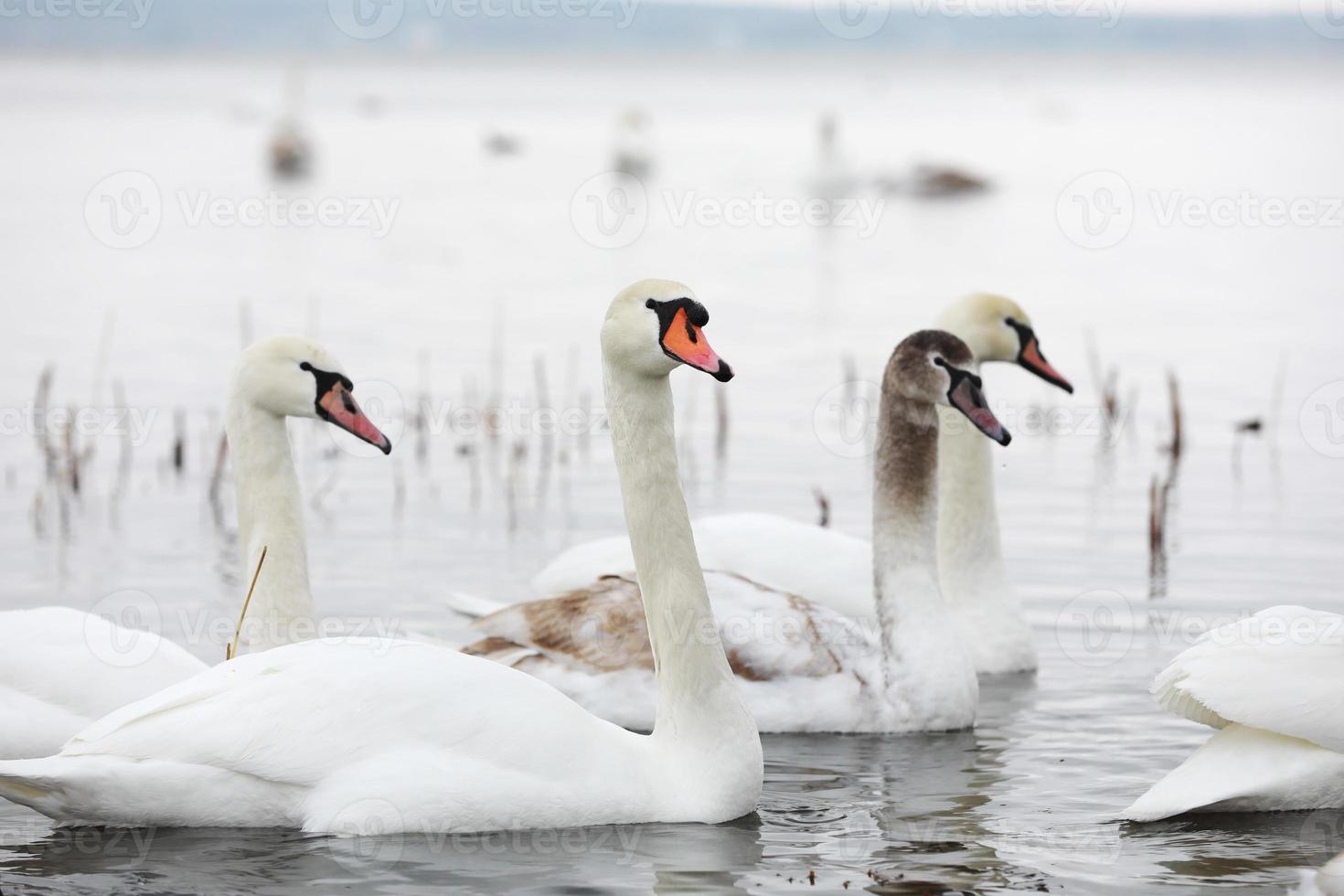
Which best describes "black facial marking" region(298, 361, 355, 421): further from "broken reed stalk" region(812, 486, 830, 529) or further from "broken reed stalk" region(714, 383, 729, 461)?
"broken reed stalk" region(714, 383, 729, 461)

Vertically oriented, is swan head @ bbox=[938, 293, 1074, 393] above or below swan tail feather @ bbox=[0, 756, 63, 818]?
above

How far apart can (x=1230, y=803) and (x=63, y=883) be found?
3.70m

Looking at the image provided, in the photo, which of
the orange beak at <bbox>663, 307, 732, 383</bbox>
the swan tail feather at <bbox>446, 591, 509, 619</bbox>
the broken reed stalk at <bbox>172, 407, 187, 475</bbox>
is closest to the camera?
the orange beak at <bbox>663, 307, 732, 383</bbox>

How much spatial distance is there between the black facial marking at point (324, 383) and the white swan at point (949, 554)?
4.81ft

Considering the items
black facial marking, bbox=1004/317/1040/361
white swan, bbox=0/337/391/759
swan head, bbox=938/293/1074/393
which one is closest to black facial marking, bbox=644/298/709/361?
white swan, bbox=0/337/391/759

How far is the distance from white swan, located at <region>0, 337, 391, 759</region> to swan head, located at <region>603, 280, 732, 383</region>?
4.93ft

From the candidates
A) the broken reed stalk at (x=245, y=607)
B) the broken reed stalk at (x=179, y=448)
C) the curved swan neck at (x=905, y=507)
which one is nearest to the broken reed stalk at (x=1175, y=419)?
the curved swan neck at (x=905, y=507)

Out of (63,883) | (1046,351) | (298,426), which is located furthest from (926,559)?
(1046,351)

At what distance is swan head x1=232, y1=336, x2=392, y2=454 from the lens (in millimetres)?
7820

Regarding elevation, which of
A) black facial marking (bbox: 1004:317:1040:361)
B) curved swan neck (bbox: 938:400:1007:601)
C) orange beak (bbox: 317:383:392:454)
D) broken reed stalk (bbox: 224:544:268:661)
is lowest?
broken reed stalk (bbox: 224:544:268:661)

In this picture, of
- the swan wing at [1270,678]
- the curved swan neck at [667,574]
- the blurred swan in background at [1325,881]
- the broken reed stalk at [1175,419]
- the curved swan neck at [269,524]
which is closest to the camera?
the blurred swan in background at [1325,881]

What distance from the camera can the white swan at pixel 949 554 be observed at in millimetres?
8930

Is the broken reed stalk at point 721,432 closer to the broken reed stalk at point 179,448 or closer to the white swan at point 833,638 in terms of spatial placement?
the broken reed stalk at point 179,448

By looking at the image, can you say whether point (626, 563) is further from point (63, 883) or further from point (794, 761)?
point (63, 883)
